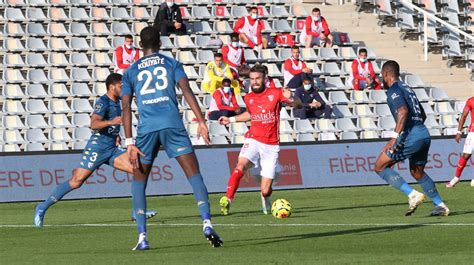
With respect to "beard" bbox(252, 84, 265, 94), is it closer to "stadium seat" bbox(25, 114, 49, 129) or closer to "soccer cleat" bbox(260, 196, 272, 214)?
"soccer cleat" bbox(260, 196, 272, 214)

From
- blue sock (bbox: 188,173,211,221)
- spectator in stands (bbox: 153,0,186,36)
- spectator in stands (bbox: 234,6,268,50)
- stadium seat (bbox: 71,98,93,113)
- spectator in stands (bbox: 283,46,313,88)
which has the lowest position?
blue sock (bbox: 188,173,211,221)

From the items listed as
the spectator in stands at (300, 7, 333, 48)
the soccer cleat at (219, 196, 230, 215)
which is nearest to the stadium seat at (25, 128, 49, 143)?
the spectator in stands at (300, 7, 333, 48)

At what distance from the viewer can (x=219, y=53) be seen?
106 ft

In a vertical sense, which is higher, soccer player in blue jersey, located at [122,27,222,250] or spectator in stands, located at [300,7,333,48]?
spectator in stands, located at [300,7,333,48]

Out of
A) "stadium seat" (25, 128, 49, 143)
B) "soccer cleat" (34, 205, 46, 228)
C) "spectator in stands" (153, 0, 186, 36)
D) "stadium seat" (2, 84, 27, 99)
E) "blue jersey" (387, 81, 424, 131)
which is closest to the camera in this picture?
"blue jersey" (387, 81, 424, 131)

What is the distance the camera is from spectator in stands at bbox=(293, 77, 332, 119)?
32156 millimetres

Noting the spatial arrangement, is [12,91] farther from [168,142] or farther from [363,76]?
[168,142]

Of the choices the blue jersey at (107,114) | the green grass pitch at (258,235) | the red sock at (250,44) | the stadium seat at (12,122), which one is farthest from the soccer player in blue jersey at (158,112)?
the red sock at (250,44)

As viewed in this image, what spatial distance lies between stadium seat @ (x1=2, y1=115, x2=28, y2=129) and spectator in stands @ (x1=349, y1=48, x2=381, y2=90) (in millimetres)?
9789

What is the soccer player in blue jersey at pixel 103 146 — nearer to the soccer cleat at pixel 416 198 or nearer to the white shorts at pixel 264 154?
the white shorts at pixel 264 154

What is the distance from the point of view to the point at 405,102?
17812 millimetres

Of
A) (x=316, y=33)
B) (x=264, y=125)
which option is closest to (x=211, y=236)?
(x=264, y=125)

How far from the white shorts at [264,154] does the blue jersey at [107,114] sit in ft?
7.05

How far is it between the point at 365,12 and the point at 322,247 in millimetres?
26932
